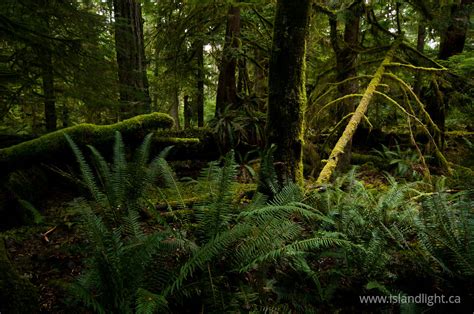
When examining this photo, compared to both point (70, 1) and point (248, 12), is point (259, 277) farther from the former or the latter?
point (248, 12)

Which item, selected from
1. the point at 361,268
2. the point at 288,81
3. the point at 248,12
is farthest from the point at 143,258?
the point at 248,12

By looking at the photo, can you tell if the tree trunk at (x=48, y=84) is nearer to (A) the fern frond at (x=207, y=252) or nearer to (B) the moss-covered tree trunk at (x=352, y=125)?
(A) the fern frond at (x=207, y=252)

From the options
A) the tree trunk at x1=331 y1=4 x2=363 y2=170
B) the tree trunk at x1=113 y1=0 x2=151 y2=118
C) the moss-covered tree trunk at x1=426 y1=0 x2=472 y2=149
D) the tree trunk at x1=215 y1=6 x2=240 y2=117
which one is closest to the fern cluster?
the tree trunk at x1=331 y1=4 x2=363 y2=170

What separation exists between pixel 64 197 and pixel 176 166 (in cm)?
231

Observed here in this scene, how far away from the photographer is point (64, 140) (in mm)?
4262

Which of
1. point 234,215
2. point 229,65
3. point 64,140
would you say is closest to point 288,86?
point 234,215

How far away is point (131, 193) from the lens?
330 centimetres

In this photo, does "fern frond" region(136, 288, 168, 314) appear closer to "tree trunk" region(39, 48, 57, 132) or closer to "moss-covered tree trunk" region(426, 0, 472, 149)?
"tree trunk" region(39, 48, 57, 132)

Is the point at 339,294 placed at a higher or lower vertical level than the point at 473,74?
lower

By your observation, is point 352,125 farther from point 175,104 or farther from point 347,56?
point 175,104

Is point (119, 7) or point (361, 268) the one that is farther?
point (119, 7)

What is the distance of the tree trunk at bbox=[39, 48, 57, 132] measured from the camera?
470cm

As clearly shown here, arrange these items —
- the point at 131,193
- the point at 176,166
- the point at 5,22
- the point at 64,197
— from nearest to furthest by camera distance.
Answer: the point at 131,193 < the point at 5,22 < the point at 64,197 < the point at 176,166

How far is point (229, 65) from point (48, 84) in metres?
3.88
